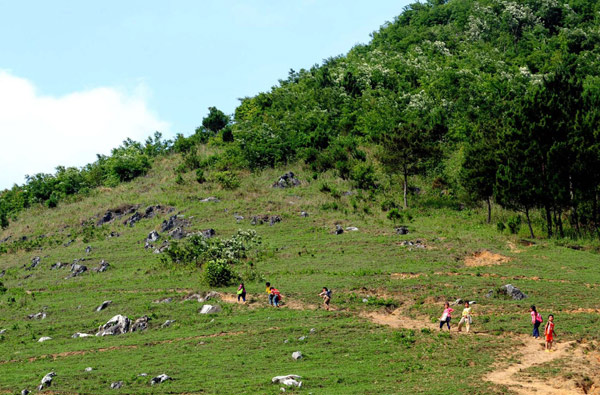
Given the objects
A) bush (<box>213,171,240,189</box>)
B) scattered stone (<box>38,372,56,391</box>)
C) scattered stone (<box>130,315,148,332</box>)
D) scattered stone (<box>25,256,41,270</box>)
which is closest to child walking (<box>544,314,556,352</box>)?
scattered stone (<box>38,372,56,391</box>)

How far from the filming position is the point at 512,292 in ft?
131

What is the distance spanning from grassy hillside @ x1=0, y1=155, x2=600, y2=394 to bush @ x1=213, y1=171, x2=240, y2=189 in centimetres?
353

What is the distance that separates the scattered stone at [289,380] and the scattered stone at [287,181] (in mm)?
52137

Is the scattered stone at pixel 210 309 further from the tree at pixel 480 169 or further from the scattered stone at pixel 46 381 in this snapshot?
the tree at pixel 480 169

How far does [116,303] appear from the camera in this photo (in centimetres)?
4628

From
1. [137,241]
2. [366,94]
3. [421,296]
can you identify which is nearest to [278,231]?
[137,241]

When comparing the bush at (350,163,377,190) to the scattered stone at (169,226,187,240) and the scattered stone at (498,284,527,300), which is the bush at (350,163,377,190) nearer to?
the scattered stone at (169,226,187,240)

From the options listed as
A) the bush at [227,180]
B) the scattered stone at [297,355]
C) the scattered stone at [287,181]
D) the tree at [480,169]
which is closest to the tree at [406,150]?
the tree at [480,169]

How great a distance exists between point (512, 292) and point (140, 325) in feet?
76.6

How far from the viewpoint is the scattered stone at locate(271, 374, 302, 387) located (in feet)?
88.4

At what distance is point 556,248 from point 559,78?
52.2 feet

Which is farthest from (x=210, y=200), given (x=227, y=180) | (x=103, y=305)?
(x=103, y=305)

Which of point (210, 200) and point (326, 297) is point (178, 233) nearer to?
point (210, 200)

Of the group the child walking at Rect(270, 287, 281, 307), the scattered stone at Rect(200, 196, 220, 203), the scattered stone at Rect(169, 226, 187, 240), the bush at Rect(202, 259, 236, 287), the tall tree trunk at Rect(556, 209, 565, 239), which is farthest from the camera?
the scattered stone at Rect(200, 196, 220, 203)
